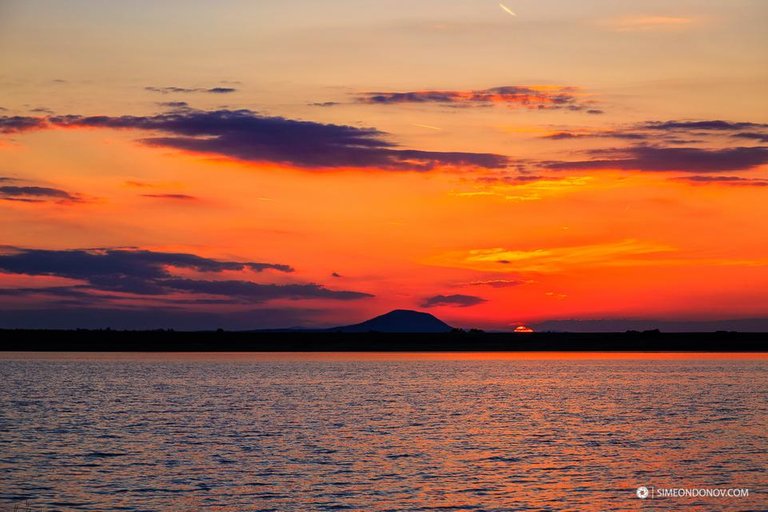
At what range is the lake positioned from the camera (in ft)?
129

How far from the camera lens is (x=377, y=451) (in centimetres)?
5266

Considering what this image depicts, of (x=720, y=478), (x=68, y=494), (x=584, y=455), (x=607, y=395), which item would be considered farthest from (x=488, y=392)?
(x=68, y=494)

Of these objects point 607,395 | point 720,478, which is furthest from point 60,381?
point 720,478

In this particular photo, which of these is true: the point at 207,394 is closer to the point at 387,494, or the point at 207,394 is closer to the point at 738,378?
the point at 387,494

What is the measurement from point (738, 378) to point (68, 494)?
12002cm

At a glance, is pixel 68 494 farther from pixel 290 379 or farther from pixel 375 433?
pixel 290 379

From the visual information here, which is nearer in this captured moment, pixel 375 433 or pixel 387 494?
pixel 387 494

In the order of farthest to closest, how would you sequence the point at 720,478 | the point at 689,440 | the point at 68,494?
1. the point at 689,440
2. the point at 720,478
3. the point at 68,494

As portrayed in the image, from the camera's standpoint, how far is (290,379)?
5404 inches

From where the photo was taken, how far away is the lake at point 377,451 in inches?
1549

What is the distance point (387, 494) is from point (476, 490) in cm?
395

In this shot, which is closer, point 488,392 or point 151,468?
point 151,468

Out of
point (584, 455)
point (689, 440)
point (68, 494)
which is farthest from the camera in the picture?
point (689, 440)

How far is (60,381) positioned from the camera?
12662 centimetres
